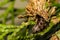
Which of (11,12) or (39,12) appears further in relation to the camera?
(11,12)

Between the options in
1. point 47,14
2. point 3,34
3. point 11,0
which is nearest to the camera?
point 47,14

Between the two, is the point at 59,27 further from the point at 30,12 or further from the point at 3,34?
the point at 3,34

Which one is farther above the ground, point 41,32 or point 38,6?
point 38,6

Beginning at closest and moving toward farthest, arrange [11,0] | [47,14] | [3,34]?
[47,14] → [3,34] → [11,0]

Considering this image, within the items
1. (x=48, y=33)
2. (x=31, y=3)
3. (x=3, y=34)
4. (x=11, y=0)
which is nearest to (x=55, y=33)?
(x=48, y=33)

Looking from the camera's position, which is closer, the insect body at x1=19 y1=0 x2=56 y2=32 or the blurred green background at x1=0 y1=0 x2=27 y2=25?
the insect body at x1=19 y1=0 x2=56 y2=32

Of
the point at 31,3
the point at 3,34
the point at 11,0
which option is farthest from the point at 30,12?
the point at 11,0

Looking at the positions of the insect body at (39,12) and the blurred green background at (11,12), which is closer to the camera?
the insect body at (39,12)

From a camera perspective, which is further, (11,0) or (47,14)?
(11,0)

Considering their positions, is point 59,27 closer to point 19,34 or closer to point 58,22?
point 58,22
